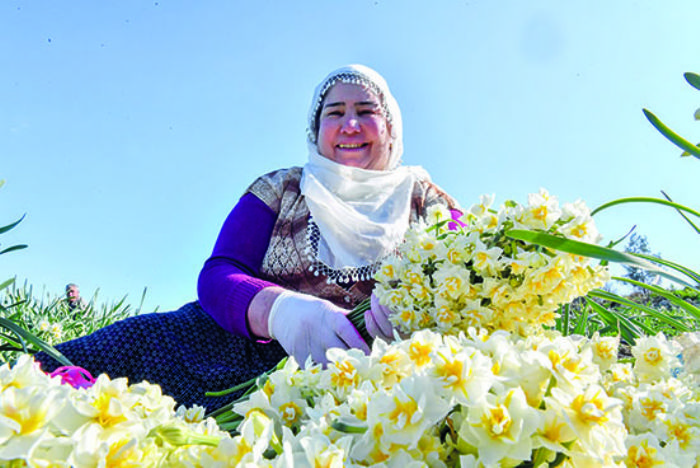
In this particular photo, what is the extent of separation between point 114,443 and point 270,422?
90 mm

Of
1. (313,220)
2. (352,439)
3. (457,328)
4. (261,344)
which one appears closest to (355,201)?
(313,220)

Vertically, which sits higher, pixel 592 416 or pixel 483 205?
pixel 483 205

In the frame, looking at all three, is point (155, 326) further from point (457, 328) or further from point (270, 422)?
point (270, 422)

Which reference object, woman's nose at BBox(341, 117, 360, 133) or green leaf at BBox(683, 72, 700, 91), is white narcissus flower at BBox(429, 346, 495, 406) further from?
woman's nose at BBox(341, 117, 360, 133)

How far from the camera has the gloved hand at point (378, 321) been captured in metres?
0.85

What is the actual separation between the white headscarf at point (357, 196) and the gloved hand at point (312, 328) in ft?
1.47

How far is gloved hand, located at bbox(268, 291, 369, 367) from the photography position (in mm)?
927

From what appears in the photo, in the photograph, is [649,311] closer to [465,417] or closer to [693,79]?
[693,79]

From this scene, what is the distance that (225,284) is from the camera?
54.2 inches

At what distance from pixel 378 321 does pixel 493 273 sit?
22 centimetres

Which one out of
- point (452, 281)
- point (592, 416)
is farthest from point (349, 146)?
point (592, 416)

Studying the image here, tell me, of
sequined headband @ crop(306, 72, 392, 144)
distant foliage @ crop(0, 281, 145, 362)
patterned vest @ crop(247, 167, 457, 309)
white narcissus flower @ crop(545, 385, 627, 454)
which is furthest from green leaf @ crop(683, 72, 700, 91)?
distant foliage @ crop(0, 281, 145, 362)

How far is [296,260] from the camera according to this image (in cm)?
157

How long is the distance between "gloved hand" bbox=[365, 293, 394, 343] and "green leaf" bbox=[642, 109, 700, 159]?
17.7 inches
